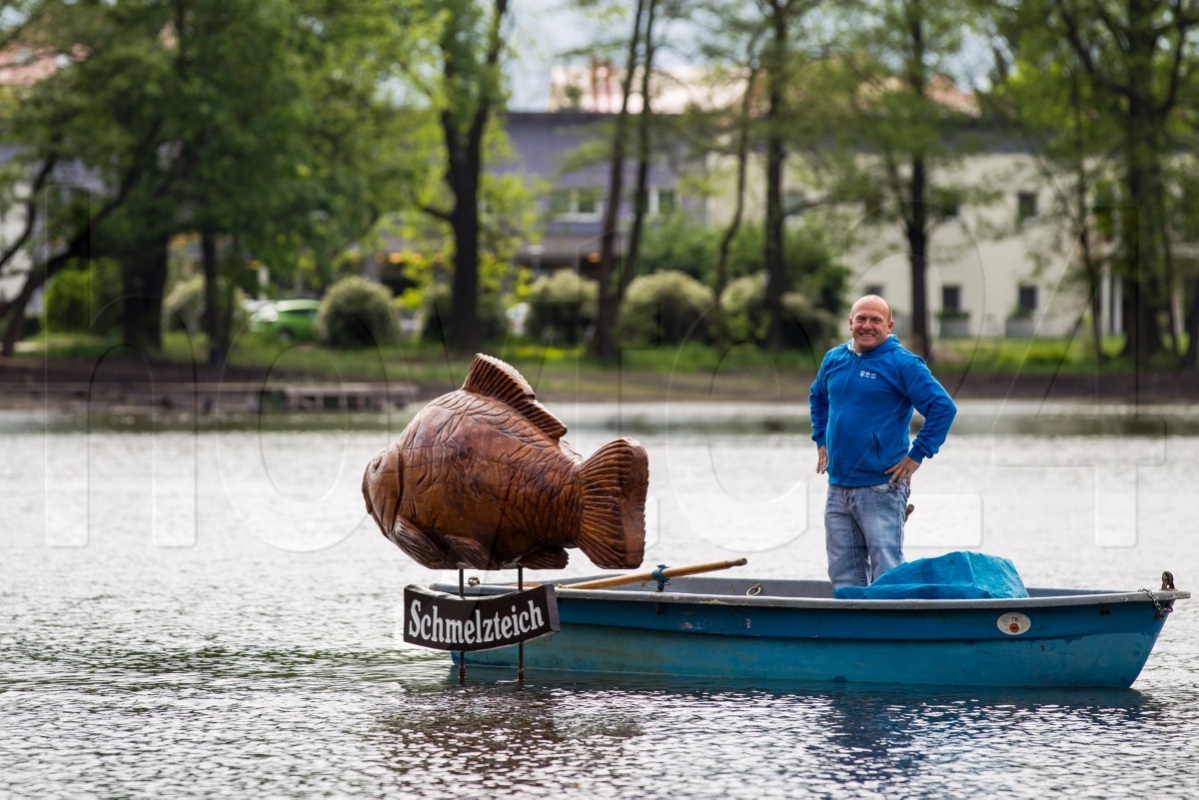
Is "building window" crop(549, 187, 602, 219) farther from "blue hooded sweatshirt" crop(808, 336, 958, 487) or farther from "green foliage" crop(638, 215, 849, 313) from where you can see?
"blue hooded sweatshirt" crop(808, 336, 958, 487)

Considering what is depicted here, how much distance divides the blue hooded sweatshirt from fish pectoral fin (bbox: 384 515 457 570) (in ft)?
7.15

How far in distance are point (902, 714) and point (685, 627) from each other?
1.39 meters

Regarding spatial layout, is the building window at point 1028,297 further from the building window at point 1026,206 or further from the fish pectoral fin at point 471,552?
the fish pectoral fin at point 471,552

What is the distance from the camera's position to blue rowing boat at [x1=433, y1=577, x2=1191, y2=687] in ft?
29.9

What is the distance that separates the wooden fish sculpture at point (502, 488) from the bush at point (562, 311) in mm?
36707

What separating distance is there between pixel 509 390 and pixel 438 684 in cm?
165

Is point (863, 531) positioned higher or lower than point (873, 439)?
lower

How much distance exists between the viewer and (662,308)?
4672cm

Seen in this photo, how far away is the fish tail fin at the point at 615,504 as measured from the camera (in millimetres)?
9258

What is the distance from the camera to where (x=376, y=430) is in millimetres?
29203

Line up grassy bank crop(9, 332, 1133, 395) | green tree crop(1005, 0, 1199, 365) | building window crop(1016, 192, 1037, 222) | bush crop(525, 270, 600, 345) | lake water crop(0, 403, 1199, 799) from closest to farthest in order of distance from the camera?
lake water crop(0, 403, 1199, 799) → grassy bank crop(9, 332, 1133, 395) → green tree crop(1005, 0, 1199, 365) → building window crop(1016, 192, 1037, 222) → bush crop(525, 270, 600, 345)

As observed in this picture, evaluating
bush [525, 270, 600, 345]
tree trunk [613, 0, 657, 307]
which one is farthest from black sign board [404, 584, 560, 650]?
bush [525, 270, 600, 345]

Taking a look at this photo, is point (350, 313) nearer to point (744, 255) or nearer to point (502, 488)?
point (744, 255)

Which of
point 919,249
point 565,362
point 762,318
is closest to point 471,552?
point 565,362
